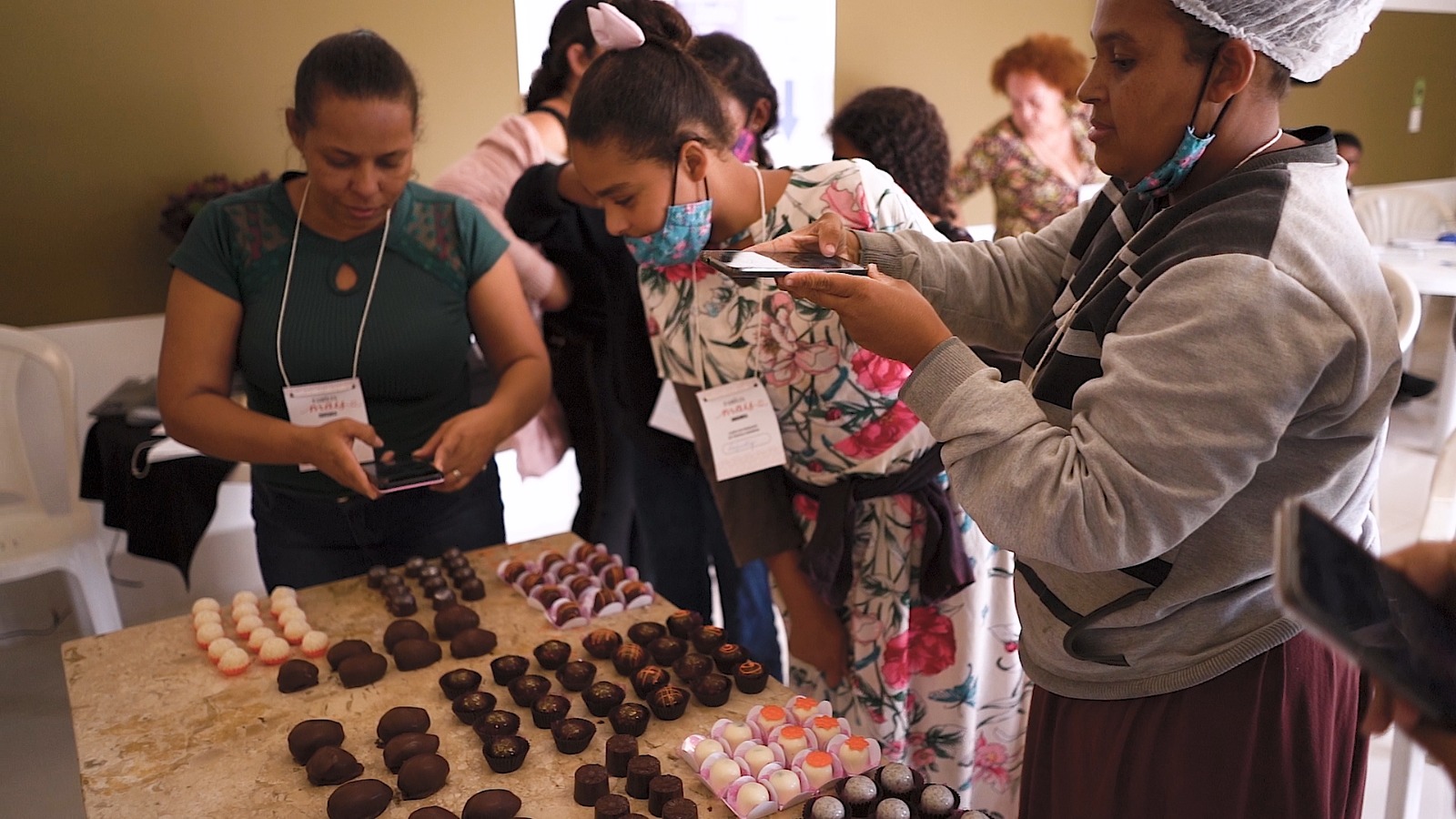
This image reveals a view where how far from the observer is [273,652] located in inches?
62.1

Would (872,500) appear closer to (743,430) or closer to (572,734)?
(743,430)

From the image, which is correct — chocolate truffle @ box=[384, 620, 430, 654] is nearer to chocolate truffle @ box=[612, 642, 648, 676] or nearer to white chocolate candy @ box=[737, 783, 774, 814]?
chocolate truffle @ box=[612, 642, 648, 676]

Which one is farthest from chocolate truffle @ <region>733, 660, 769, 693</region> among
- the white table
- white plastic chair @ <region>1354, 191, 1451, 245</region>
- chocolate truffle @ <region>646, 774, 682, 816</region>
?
white plastic chair @ <region>1354, 191, 1451, 245</region>

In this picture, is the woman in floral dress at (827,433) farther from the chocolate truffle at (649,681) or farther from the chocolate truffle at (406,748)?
the chocolate truffle at (406,748)

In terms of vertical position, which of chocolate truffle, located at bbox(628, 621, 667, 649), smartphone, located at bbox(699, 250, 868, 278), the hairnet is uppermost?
the hairnet

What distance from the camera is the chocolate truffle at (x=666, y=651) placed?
1.53m

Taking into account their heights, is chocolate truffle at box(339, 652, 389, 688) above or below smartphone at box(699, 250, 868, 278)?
below

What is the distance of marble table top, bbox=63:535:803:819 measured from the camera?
4.08 ft

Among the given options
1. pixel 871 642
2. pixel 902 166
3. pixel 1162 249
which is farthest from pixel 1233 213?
pixel 902 166

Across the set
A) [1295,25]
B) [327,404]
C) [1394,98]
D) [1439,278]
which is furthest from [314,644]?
[1394,98]

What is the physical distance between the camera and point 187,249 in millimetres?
1856

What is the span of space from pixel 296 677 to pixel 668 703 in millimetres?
554

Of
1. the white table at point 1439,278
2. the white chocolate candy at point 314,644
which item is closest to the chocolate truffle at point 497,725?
the white chocolate candy at point 314,644

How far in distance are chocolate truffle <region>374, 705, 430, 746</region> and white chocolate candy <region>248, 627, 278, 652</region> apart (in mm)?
337
